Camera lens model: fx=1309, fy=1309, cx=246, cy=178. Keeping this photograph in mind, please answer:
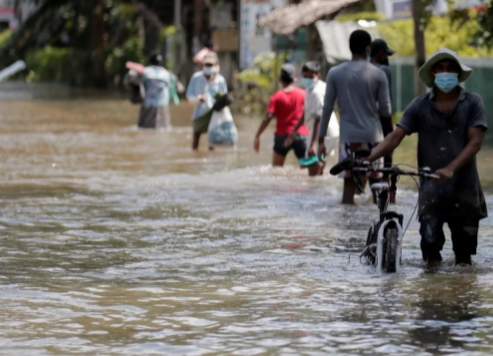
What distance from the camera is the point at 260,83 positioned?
30141 millimetres

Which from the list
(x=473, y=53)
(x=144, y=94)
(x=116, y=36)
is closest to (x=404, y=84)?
(x=473, y=53)

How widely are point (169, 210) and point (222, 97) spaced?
6.38m

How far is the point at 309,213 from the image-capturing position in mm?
11930

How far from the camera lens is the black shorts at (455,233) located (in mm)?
8453

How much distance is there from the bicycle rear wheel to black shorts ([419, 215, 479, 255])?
0.39 metres

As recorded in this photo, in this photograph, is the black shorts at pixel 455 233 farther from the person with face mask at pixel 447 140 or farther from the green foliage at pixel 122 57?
the green foliage at pixel 122 57

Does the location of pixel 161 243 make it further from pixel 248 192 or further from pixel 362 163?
pixel 248 192

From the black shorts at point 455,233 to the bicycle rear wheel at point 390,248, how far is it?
39 cm

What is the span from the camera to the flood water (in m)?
6.72

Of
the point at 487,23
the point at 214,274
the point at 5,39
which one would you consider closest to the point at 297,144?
the point at 487,23

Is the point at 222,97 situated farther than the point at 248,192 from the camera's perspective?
Yes

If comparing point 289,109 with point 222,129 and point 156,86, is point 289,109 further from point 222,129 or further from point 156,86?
point 156,86

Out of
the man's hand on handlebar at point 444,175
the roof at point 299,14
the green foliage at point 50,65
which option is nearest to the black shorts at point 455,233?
the man's hand on handlebar at point 444,175

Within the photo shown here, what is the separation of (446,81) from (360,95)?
3.32 metres
